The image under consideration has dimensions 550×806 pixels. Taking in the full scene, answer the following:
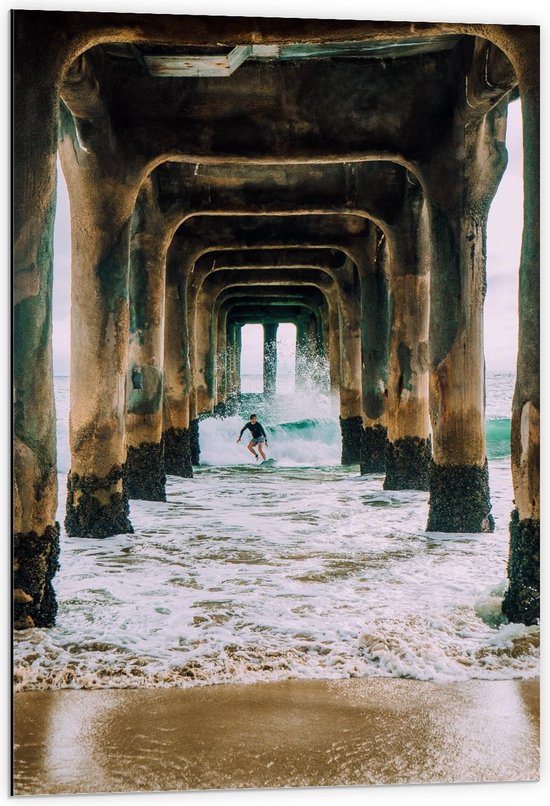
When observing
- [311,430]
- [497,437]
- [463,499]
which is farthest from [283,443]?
[497,437]

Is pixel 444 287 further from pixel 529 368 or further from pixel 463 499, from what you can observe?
pixel 529 368

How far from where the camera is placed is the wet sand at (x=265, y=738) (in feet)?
9.77

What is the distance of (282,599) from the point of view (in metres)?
4.75

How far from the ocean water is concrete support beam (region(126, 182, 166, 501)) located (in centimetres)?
66

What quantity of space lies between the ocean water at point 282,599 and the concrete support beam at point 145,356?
25.9 inches

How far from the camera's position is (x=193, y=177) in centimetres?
935

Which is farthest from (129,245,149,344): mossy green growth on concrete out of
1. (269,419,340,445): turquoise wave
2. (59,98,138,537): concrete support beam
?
(269,419,340,445): turquoise wave

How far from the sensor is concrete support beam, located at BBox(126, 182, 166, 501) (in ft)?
29.6

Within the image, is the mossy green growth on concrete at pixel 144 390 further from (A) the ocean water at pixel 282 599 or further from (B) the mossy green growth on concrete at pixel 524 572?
(B) the mossy green growth on concrete at pixel 524 572

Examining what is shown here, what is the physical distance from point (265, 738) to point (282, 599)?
166cm

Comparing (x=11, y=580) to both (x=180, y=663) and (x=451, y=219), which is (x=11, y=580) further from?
(x=451, y=219)

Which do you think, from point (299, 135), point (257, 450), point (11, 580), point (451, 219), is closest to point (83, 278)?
point (299, 135)

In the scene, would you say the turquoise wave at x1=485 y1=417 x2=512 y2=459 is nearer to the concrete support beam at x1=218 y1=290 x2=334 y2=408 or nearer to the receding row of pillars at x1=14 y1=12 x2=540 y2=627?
the receding row of pillars at x1=14 y1=12 x2=540 y2=627

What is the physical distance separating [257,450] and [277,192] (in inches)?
302
